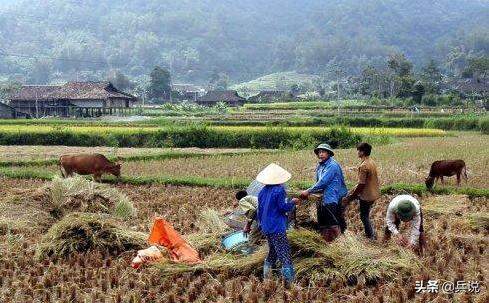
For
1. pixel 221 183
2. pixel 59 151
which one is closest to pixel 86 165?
pixel 221 183

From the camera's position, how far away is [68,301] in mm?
6109

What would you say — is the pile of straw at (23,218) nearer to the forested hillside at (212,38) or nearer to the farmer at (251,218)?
the farmer at (251,218)

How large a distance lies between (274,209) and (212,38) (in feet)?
498

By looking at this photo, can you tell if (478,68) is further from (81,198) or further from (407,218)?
(407,218)

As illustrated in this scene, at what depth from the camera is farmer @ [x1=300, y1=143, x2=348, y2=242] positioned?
6977 millimetres

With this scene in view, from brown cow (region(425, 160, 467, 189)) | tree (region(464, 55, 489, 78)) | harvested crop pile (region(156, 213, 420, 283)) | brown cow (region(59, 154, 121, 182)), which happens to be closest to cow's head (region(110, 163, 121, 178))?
brown cow (region(59, 154, 121, 182))

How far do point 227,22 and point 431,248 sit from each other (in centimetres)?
16568

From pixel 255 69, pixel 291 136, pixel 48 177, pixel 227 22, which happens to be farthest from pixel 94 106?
pixel 227 22

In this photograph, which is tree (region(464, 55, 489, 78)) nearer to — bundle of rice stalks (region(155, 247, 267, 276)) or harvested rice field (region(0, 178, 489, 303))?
harvested rice field (region(0, 178, 489, 303))

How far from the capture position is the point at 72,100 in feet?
154

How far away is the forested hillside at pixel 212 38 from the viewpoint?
13362cm

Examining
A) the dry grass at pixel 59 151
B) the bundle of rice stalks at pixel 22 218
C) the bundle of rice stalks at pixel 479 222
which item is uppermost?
the bundle of rice stalks at pixel 479 222

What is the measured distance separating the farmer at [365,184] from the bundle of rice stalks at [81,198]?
4120 mm

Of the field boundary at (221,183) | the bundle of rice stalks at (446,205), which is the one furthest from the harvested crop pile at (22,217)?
the bundle of rice stalks at (446,205)
